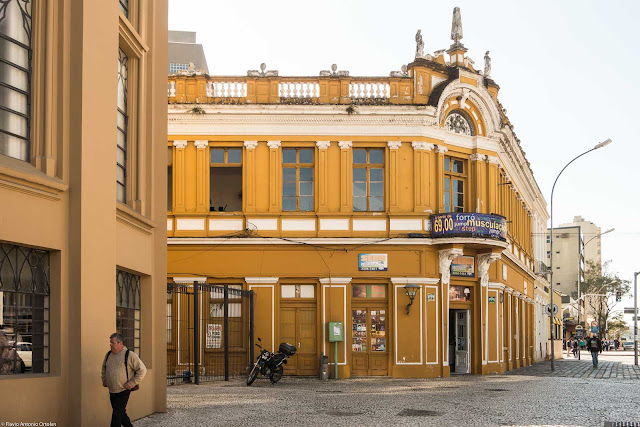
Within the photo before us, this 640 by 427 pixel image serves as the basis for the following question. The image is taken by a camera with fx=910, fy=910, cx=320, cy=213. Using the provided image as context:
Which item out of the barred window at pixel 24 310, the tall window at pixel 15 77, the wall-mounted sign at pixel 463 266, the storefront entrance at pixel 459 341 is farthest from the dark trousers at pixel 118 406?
the storefront entrance at pixel 459 341

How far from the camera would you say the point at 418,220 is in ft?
96.8

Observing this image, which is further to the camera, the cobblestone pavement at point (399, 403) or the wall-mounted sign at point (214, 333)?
the wall-mounted sign at point (214, 333)

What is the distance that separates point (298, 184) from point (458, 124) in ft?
19.9

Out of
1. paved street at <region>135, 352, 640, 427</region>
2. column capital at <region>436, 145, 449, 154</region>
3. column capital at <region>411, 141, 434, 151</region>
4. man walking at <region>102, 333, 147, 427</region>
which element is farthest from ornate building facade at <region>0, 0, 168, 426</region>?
column capital at <region>436, 145, 449, 154</region>

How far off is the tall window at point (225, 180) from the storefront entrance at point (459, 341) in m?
8.50

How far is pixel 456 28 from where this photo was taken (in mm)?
31906

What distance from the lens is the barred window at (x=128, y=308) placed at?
606 inches

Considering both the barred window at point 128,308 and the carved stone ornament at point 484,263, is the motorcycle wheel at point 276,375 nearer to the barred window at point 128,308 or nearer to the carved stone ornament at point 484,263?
the carved stone ornament at point 484,263

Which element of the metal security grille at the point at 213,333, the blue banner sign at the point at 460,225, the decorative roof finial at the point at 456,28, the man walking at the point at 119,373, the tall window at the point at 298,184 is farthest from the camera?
the decorative roof finial at the point at 456,28

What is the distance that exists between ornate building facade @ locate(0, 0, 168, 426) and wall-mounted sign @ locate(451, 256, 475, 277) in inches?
684

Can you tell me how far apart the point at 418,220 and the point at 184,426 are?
1595cm

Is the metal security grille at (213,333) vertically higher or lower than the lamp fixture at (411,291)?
lower

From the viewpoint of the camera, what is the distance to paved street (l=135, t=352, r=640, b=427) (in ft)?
53.5

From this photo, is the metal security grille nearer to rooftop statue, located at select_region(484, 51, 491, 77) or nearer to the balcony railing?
the balcony railing
